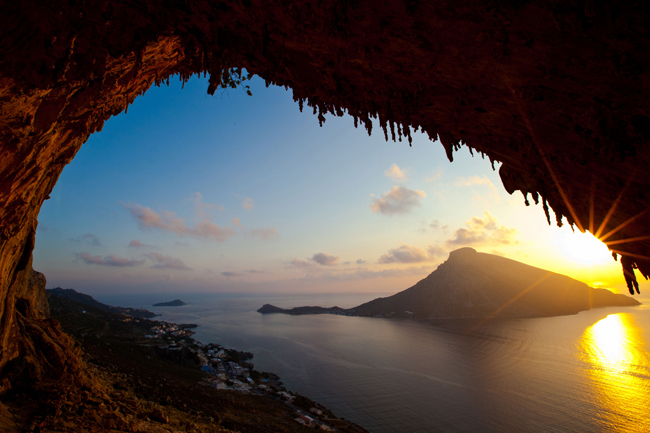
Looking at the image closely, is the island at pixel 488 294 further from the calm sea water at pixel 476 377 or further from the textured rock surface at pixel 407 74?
the textured rock surface at pixel 407 74

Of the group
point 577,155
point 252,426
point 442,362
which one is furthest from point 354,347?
point 577,155

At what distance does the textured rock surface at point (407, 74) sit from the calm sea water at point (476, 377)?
3646 centimetres

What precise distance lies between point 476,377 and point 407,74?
59.4m

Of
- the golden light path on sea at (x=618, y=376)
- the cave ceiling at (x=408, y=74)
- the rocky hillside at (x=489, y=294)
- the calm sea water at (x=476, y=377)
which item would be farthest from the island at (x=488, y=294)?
the cave ceiling at (x=408, y=74)

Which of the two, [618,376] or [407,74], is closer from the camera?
[407,74]

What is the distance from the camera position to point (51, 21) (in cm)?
649

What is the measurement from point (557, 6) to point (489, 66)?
1.55m

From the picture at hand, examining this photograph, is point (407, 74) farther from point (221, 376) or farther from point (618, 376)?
point (618, 376)

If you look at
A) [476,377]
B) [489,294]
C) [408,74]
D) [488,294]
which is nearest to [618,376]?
[476,377]

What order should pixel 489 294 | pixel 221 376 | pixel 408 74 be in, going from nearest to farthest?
pixel 408 74 → pixel 221 376 → pixel 489 294

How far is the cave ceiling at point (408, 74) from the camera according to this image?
4992 mm

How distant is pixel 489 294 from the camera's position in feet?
420

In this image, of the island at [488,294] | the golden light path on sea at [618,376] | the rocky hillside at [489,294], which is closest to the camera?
the golden light path on sea at [618,376]

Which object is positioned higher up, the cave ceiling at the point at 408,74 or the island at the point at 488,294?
the cave ceiling at the point at 408,74
